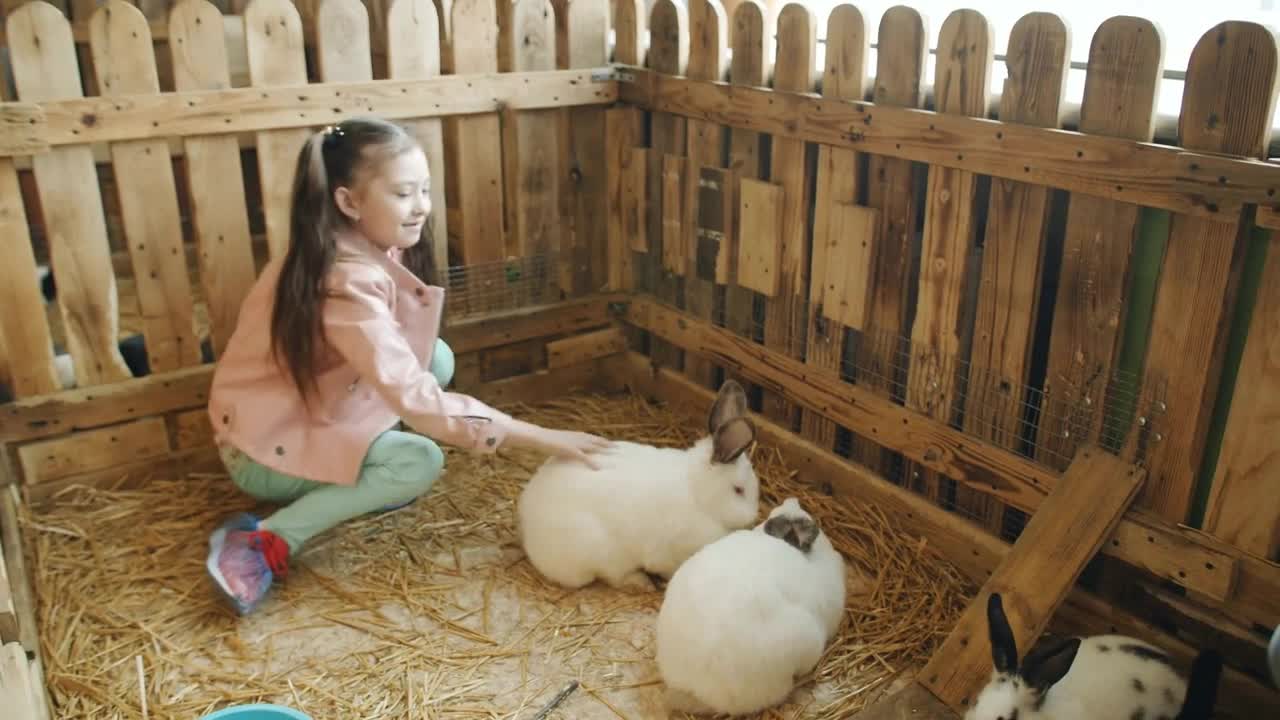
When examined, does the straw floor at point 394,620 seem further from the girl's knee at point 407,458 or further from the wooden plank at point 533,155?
the wooden plank at point 533,155

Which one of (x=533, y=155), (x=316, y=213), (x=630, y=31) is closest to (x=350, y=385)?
(x=316, y=213)

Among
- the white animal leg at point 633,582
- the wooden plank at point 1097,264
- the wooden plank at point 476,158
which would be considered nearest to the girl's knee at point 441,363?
the wooden plank at point 476,158

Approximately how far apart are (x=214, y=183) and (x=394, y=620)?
1796mm

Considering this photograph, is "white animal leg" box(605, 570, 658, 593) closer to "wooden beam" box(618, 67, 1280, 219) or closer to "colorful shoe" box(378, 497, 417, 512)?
"colorful shoe" box(378, 497, 417, 512)

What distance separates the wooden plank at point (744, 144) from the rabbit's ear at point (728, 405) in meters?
0.99

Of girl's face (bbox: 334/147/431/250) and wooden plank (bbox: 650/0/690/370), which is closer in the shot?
girl's face (bbox: 334/147/431/250)

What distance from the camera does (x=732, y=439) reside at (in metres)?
3.43

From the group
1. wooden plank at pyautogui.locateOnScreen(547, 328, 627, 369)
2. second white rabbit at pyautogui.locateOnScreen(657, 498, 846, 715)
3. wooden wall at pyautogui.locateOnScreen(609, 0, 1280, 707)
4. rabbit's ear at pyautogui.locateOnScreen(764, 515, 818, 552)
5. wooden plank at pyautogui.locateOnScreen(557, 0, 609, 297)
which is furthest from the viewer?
wooden plank at pyautogui.locateOnScreen(547, 328, 627, 369)

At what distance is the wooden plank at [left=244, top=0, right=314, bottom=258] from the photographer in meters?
3.99

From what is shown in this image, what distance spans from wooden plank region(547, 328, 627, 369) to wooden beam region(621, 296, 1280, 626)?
0.13 meters

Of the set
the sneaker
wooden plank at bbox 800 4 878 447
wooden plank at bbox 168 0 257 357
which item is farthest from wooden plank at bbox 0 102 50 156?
wooden plank at bbox 800 4 878 447

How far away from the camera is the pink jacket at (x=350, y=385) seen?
11.4ft

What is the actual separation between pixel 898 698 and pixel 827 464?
1.22 m

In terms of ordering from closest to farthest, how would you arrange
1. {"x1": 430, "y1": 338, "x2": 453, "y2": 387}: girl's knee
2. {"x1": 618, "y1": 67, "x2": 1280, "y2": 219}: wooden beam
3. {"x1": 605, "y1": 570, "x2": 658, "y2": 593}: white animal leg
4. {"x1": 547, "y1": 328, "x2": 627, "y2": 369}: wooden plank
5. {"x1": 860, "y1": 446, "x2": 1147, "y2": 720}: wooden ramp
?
1. {"x1": 618, "y1": 67, "x2": 1280, "y2": 219}: wooden beam
2. {"x1": 860, "y1": 446, "x2": 1147, "y2": 720}: wooden ramp
3. {"x1": 605, "y1": 570, "x2": 658, "y2": 593}: white animal leg
4. {"x1": 430, "y1": 338, "x2": 453, "y2": 387}: girl's knee
5. {"x1": 547, "y1": 328, "x2": 627, "y2": 369}: wooden plank
